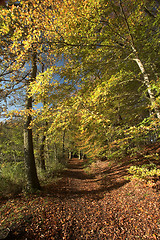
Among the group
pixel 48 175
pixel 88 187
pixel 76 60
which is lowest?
pixel 88 187

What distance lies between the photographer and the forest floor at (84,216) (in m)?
3.58

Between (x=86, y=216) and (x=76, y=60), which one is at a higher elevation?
(x=76, y=60)

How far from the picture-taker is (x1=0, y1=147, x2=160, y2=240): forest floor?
358cm

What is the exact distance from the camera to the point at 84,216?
15.0 ft

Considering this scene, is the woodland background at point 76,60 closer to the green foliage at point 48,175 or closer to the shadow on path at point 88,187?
the shadow on path at point 88,187

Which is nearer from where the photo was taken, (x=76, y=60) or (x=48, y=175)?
(x=76, y=60)

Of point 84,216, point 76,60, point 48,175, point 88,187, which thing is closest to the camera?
point 84,216

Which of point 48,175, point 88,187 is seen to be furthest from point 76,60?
point 48,175

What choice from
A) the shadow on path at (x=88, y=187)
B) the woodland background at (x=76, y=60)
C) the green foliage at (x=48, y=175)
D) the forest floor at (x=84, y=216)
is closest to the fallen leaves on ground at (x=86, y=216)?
the forest floor at (x=84, y=216)

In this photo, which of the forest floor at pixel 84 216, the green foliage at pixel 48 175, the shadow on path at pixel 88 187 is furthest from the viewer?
the green foliage at pixel 48 175

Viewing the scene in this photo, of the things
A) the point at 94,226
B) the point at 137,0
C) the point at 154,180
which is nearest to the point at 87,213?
the point at 94,226

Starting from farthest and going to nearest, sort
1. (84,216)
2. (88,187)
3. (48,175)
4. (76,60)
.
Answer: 1. (48,175)
2. (88,187)
3. (76,60)
4. (84,216)

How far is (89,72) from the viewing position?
571cm

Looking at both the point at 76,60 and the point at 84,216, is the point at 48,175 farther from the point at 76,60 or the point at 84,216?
the point at 76,60
